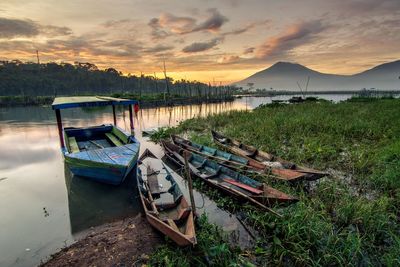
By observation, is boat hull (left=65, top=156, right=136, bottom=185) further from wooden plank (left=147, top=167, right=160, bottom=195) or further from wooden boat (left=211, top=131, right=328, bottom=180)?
wooden boat (left=211, top=131, right=328, bottom=180)

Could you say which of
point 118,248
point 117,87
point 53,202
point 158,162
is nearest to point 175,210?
point 118,248

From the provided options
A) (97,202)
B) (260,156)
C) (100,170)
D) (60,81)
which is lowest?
(97,202)

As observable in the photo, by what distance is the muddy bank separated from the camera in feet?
12.1

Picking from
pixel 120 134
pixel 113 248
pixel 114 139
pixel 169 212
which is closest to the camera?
pixel 113 248

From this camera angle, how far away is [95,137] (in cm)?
1107

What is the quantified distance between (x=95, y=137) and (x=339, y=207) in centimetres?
1038

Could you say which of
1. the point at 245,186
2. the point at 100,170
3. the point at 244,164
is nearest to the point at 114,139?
the point at 100,170

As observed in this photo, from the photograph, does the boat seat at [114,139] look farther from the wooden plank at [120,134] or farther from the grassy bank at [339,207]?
the grassy bank at [339,207]

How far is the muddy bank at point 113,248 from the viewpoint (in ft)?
12.1

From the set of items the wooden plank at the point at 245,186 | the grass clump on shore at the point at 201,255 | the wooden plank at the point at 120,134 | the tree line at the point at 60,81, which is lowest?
the grass clump on shore at the point at 201,255

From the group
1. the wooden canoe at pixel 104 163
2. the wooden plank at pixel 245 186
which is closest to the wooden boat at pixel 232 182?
the wooden plank at pixel 245 186

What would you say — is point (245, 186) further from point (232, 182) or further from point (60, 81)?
point (60, 81)

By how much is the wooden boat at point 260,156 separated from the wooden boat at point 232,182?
3.77 ft

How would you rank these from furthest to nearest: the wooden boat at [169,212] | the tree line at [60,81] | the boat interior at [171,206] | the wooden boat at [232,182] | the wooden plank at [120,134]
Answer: the tree line at [60,81] < the wooden plank at [120,134] < the wooden boat at [232,182] < the boat interior at [171,206] < the wooden boat at [169,212]
